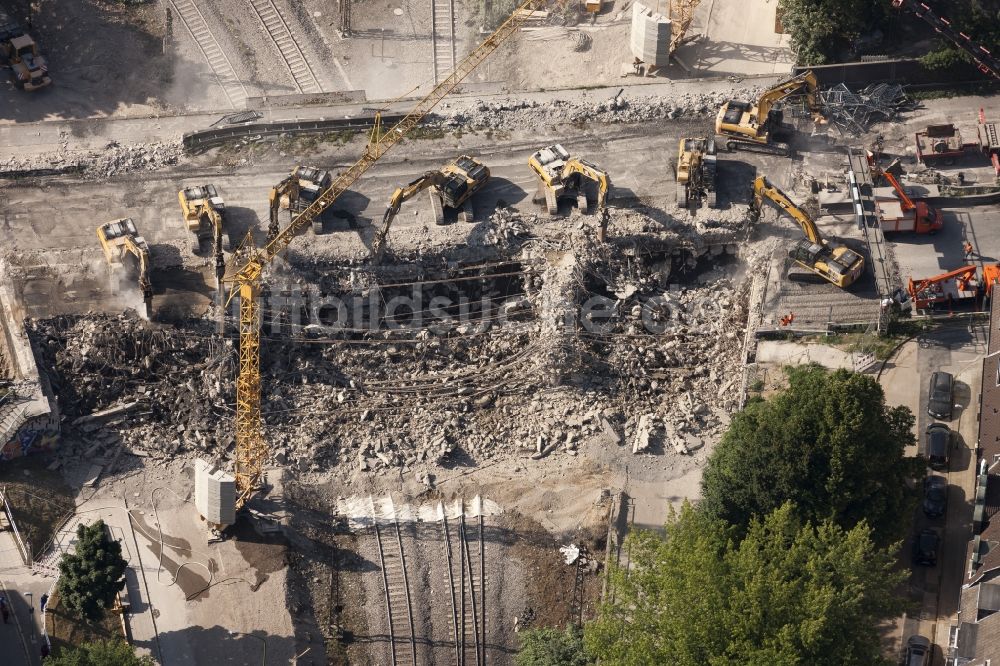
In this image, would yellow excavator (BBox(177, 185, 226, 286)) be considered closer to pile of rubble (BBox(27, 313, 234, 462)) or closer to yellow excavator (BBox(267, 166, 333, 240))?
yellow excavator (BBox(267, 166, 333, 240))

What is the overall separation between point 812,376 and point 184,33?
5509 cm

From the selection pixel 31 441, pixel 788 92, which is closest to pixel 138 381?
pixel 31 441

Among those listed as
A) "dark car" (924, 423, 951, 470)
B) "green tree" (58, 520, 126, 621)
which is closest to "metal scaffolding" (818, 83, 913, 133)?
"dark car" (924, 423, 951, 470)

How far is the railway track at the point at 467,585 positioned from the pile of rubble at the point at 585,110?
28.9 meters

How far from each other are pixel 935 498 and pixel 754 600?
15064mm

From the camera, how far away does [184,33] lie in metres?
127

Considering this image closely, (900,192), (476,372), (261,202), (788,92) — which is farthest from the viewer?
(261,202)

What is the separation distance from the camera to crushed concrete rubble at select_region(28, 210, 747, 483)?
3976 inches

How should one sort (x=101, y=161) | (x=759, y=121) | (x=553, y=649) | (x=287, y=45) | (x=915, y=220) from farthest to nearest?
(x=287, y=45)
(x=101, y=161)
(x=759, y=121)
(x=915, y=220)
(x=553, y=649)

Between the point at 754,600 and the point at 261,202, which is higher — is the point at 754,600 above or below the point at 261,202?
below

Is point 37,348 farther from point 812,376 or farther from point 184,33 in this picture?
point 812,376

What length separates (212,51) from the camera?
414ft

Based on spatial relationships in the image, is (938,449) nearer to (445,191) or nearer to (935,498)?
(935,498)

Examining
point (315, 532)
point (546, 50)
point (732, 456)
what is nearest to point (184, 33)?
point (546, 50)
